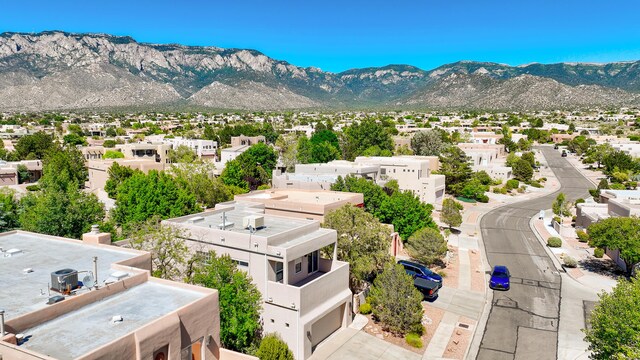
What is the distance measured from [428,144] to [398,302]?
6659 cm

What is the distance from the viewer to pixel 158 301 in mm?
14898

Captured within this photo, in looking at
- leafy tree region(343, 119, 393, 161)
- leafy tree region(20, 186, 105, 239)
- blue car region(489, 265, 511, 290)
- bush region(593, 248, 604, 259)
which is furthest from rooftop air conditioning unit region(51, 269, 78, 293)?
leafy tree region(343, 119, 393, 161)

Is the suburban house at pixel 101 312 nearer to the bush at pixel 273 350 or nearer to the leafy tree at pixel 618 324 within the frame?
the bush at pixel 273 350

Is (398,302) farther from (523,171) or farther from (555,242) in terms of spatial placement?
(523,171)

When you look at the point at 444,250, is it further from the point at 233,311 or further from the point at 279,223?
the point at 233,311

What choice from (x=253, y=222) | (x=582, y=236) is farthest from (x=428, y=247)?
(x=582, y=236)

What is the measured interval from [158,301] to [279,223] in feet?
36.3

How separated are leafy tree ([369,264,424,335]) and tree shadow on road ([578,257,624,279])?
18.7 m

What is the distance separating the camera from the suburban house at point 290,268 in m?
20.5

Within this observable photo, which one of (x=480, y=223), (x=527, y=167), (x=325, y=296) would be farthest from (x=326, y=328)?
(x=527, y=167)

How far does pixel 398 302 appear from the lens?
23328 mm

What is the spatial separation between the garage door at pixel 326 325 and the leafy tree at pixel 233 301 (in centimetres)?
291

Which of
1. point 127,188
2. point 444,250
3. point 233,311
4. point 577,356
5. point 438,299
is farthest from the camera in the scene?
point 127,188

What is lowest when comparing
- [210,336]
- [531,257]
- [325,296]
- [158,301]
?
[531,257]
